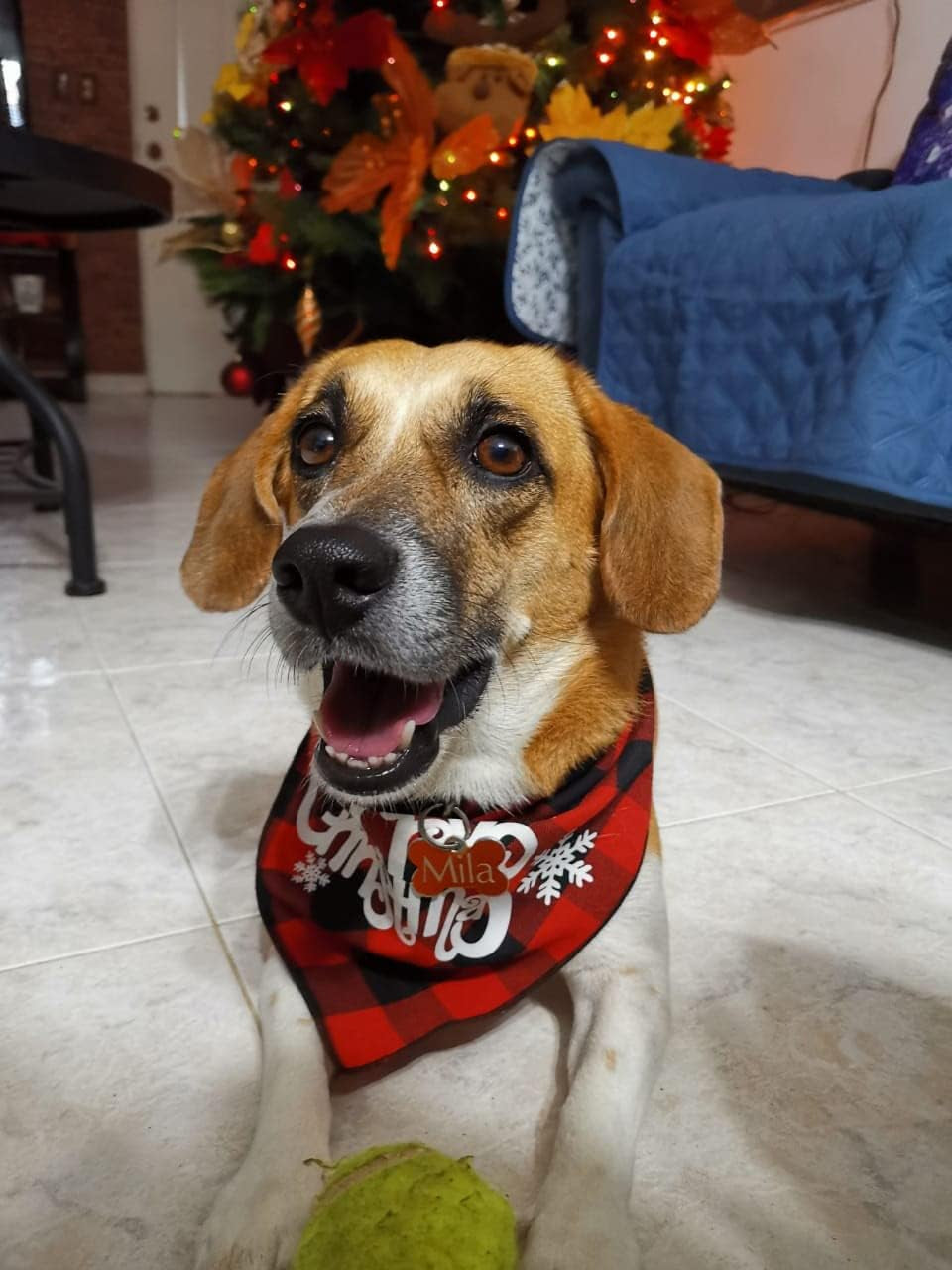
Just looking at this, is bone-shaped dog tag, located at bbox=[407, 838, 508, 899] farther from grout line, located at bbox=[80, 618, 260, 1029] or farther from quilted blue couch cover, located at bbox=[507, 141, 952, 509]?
quilted blue couch cover, located at bbox=[507, 141, 952, 509]

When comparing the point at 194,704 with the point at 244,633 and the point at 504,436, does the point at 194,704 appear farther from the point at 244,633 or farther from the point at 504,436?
the point at 504,436

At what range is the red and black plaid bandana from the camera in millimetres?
1024

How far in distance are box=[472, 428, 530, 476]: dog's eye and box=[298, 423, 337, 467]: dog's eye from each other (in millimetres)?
191

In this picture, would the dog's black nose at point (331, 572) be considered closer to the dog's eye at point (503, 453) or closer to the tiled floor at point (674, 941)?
the dog's eye at point (503, 453)

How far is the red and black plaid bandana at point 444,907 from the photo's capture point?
102cm

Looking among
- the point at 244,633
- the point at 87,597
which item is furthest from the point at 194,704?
the point at 87,597

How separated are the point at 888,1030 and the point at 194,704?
138cm

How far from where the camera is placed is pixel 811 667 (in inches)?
90.5

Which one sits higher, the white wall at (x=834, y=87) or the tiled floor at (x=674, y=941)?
the white wall at (x=834, y=87)

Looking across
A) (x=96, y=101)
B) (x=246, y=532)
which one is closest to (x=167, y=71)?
(x=96, y=101)

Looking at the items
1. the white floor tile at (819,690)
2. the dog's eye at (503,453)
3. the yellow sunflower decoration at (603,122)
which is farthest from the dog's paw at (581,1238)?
the yellow sunflower decoration at (603,122)

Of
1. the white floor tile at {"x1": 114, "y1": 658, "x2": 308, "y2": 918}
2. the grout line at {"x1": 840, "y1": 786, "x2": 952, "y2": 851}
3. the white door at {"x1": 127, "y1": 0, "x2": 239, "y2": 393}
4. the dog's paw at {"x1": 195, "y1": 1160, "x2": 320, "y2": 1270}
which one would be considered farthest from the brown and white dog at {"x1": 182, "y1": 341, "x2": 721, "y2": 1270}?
the white door at {"x1": 127, "y1": 0, "x2": 239, "y2": 393}

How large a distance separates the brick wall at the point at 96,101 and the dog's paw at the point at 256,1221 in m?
7.83

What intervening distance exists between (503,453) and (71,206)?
2.33 meters
